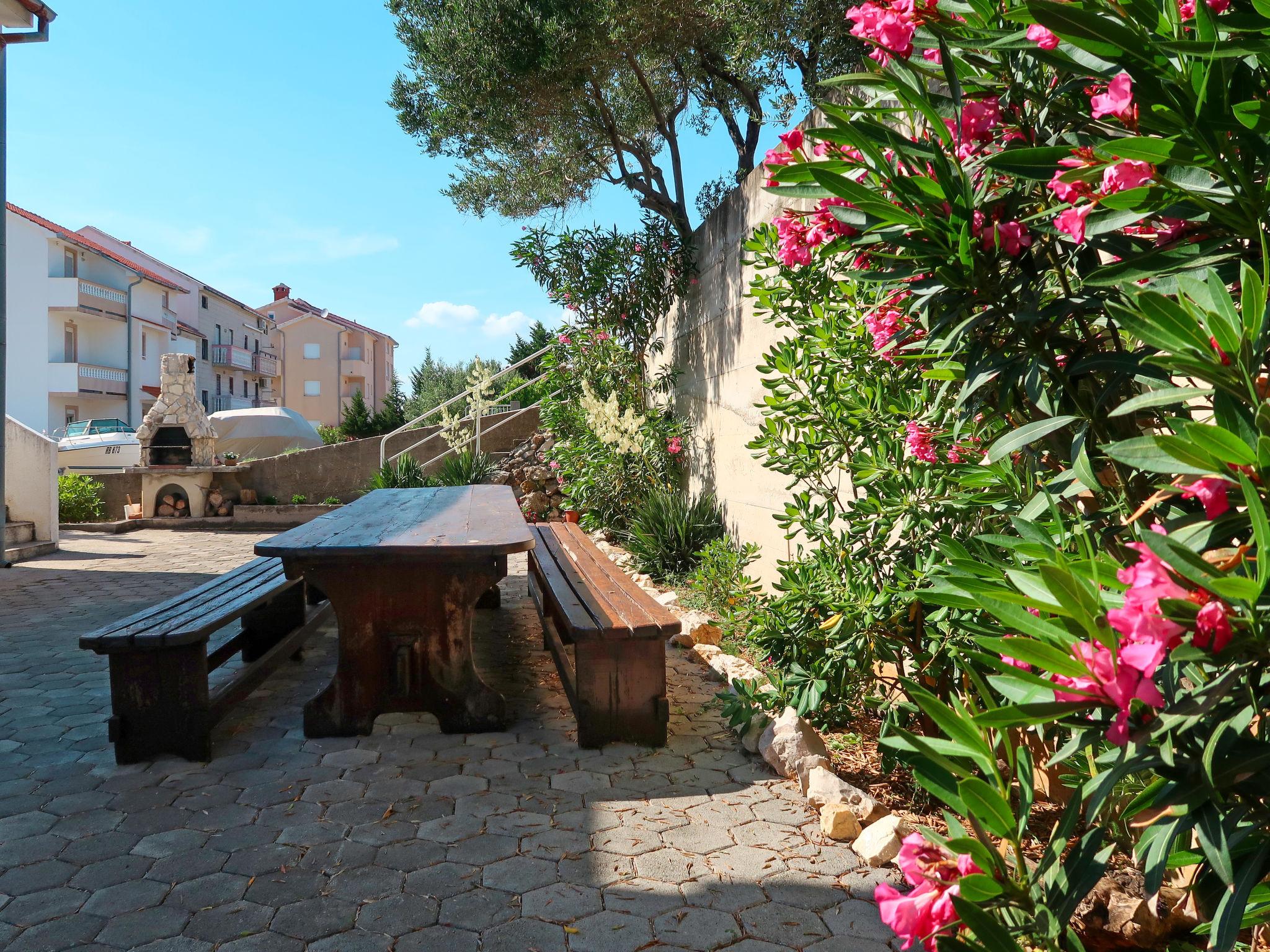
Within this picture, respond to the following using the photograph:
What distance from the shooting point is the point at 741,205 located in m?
6.41

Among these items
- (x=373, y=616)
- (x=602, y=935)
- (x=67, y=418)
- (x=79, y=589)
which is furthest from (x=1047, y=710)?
(x=67, y=418)

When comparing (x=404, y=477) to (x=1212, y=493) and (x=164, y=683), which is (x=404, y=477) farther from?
(x=1212, y=493)

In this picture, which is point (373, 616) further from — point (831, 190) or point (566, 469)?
point (566, 469)

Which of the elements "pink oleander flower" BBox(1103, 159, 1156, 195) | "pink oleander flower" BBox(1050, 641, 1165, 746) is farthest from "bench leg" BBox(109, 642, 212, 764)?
"pink oleander flower" BBox(1103, 159, 1156, 195)

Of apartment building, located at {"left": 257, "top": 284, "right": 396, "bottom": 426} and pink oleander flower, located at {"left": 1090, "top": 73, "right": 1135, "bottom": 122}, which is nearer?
pink oleander flower, located at {"left": 1090, "top": 73, "right": 1135, "bottom": 122}

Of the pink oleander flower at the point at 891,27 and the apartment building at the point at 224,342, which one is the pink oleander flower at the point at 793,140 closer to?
the pink oleander flower at the point at 891,27

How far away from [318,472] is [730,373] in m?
9.59

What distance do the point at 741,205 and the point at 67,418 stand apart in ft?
113

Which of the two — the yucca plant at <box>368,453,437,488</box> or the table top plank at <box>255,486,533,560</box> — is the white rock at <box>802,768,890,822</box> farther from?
the yucca plant at <box>368,453,437,488</box>

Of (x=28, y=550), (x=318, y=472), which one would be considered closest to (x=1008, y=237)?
(x=28, y=550)

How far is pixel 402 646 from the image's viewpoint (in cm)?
362

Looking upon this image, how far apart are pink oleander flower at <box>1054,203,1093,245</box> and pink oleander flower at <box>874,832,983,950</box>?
95 centimetres

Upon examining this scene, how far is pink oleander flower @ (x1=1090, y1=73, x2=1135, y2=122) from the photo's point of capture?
4.00 feet

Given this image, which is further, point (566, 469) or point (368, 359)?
point (368, 359)
